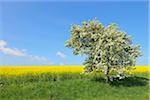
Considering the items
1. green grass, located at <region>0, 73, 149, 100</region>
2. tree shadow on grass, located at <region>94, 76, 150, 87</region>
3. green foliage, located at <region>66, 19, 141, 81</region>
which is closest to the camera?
green grass, located at <region>0, 73, 149, 100</region>

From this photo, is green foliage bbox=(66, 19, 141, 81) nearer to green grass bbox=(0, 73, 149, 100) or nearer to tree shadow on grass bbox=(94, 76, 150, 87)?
tree shadow on grass bbox=(94, 76, 150, 87)

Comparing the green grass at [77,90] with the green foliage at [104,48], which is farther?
the green foliage at [104,48]

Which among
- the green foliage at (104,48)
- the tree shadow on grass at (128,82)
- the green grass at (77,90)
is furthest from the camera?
the tree shadow on grass at (128,82)

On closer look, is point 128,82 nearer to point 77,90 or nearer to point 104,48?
point 104,48

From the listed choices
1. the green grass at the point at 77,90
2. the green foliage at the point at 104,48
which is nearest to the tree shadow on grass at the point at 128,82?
the green grass at the point at 77,90

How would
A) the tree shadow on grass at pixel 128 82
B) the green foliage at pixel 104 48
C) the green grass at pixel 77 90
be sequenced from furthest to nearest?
the tree shadow on grass at pixel 128 82 → the green foliage at pixel 104 48 → the green grass at pixel 77 90

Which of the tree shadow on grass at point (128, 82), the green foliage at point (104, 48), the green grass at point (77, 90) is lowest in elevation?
the green grass at point (77, 90)

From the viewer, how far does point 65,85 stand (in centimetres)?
3475

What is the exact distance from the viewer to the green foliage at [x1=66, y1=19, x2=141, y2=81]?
35656mm

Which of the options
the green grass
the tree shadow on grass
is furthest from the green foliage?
the green grass

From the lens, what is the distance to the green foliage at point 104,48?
35.7 m

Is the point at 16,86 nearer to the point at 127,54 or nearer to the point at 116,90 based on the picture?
the point at 116,90

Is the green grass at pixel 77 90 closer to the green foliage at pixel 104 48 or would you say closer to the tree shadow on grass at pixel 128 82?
the tree shadow on grass at pixel 128 82

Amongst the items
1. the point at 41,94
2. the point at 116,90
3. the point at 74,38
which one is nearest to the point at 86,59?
the point at 74,38
